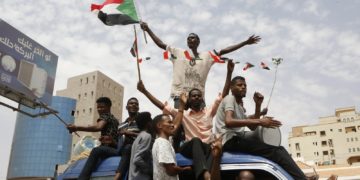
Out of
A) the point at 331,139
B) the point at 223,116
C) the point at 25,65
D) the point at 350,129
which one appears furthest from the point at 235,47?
the point at 331,139

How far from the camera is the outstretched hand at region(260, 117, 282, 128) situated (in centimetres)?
338

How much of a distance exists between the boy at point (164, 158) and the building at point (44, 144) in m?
74.1

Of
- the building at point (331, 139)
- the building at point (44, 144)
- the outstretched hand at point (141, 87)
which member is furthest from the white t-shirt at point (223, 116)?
the building at point (44, 144)

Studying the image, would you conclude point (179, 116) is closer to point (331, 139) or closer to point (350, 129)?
point (350, 129)

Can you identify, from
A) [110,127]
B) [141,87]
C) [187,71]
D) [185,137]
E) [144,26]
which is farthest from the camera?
[144,26]

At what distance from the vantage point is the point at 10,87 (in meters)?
16.5

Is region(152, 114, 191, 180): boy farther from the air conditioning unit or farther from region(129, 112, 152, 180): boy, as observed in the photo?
the air conditioning unit

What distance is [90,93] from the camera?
72.6 metres

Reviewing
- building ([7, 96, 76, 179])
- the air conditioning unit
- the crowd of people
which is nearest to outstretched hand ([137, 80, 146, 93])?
the crowd of people

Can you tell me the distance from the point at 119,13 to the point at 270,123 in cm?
321

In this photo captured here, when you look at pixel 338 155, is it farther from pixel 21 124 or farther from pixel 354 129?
pixel 21 124

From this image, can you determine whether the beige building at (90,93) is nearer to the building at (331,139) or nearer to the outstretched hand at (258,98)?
the building at (331,139)

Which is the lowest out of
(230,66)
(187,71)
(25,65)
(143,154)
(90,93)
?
(143,154)

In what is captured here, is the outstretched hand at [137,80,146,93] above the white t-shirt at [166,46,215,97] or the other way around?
the other way around
